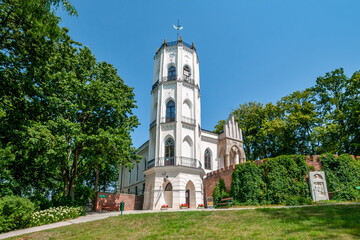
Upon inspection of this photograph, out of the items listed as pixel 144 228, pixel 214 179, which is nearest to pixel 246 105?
pixel 214 179

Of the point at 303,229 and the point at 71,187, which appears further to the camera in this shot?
the point at 71,187

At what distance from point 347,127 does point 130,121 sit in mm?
22657

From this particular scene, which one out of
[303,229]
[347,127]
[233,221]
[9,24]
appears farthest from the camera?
[347,127]

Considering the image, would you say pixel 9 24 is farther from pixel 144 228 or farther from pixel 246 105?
pixel 246 105

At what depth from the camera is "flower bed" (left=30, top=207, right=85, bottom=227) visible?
46.6ft

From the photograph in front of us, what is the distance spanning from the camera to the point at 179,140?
2478 cm

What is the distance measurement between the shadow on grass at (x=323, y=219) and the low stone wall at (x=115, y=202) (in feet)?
53.0

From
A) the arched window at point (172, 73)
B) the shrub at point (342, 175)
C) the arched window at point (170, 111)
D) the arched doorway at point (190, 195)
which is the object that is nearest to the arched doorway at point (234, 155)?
the arched doorway at point (190, 195)

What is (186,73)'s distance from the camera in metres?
28.8

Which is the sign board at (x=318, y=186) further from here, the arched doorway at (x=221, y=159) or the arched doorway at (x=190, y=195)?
the arched doorway at (x=221, y=159)

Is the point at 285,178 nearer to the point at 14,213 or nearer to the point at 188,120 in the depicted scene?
the point at 188,120

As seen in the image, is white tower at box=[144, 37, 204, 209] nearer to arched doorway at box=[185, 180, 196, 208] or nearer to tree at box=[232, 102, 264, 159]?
arched doorway at box=[185, 180, 196, 208]

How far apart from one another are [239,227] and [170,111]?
1853 centimetres

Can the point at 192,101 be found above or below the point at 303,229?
above
